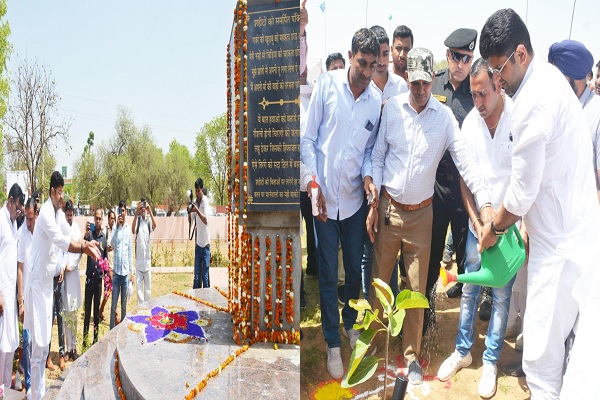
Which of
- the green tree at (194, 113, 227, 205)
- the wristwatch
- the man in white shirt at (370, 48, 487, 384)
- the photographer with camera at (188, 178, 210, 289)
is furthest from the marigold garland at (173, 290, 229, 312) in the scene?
the green tree at (194, 113, 227, 205)

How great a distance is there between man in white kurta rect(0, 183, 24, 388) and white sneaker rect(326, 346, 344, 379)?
2852 millimetres

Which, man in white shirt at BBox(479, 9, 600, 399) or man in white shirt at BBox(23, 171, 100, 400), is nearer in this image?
man in white shirt at BBox(479, 9, 600, 399)

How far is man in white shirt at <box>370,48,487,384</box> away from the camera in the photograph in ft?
9.34

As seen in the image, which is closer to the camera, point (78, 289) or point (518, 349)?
point (518, 349)

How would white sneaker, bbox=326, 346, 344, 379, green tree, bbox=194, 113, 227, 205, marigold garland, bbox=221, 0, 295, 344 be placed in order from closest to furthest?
white sneaker, bbox=326, 346, 344, 379 → marigold garland, bbox=221, 0, 295, 344 → green tree, bbox=194, 113, 227, 205

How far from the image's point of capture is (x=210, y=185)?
99.7 ft

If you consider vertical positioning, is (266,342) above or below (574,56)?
below

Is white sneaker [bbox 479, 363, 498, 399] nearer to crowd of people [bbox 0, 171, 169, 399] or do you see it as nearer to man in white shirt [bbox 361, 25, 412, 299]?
man in white shirt [bbox 361, 25, 412, 299]

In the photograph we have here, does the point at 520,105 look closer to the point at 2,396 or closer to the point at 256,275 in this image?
the point at 256,275

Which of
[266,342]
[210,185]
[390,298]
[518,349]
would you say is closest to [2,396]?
[266,342]

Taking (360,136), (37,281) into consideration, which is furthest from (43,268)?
(360,136)

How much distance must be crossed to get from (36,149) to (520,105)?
17.7 m

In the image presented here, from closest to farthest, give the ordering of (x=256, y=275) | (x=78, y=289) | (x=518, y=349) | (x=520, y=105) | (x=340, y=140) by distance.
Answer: (x=520, y=105)
(x=518, y=349)
(x=340, y=140)
(x=256, y=275)
(x=78, y=289)

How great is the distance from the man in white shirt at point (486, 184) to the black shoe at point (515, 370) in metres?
0.07
